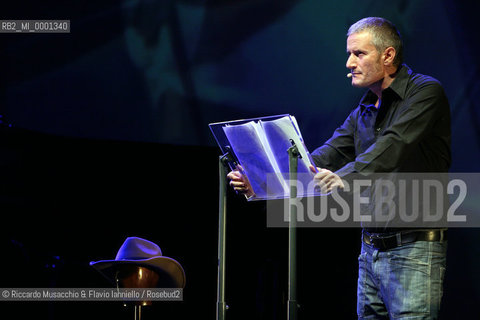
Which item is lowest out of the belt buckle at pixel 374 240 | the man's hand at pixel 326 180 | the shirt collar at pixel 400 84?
the belt buckle at pixel 374 240

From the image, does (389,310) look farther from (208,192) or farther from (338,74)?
(338,74)

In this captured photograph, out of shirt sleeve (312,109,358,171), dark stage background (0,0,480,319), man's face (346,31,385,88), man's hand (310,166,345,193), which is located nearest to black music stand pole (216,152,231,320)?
man's hand (310,166,345,193)

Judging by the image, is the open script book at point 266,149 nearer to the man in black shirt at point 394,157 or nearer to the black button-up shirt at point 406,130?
the man in black shirt at point 394,157

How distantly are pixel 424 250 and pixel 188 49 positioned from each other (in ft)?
9.01

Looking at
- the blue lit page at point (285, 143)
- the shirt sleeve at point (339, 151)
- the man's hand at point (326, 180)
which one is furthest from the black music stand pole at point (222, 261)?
the shirt sleeve at point (339, 151)

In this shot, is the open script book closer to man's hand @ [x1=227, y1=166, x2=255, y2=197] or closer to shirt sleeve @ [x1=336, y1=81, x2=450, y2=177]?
man's hand @ [x1=227, y1=166, x2=255, y2=197]

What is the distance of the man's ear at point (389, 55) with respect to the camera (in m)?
2.36

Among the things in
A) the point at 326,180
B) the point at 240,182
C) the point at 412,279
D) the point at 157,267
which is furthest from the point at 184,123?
the point at 412,279

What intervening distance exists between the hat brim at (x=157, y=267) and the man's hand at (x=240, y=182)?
0.61 m

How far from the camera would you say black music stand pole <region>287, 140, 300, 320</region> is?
198 centimetres

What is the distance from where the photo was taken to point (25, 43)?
13.7 ft

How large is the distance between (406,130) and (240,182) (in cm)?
65

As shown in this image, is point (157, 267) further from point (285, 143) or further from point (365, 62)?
point (365, 62)

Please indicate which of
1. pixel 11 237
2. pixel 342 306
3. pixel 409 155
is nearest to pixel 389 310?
pixel 409 155
